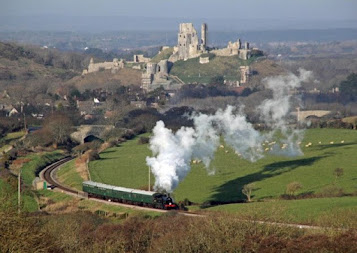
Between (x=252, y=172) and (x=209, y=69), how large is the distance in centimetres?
11986

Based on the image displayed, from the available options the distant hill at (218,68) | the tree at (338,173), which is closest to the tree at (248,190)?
the tree at (338,173)

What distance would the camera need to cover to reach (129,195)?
57.3m

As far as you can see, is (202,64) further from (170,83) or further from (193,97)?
(193,97)

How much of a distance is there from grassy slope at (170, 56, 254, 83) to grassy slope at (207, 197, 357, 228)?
414 feet

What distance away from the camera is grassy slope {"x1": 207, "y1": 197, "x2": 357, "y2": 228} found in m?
41.6

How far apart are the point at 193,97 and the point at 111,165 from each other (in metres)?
69.2

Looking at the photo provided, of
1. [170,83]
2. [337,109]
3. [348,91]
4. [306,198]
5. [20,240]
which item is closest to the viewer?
[20,240]

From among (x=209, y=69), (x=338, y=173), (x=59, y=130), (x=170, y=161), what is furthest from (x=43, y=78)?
(x=338, y=173)

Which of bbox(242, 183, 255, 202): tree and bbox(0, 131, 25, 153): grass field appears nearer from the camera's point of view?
bbox(242, 183, 255, 202): tree

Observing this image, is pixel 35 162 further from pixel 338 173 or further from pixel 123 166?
pixel 338 173

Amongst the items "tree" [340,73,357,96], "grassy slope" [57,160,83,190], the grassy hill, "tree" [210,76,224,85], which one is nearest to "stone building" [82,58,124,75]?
the grassy hill

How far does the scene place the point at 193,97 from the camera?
14300 centimetres

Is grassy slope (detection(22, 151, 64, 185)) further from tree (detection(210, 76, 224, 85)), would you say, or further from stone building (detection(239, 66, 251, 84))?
stone building (detection(239, 66, 251, 84))

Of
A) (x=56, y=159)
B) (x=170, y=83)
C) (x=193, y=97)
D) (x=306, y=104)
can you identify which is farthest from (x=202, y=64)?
(x=56, y=159)
